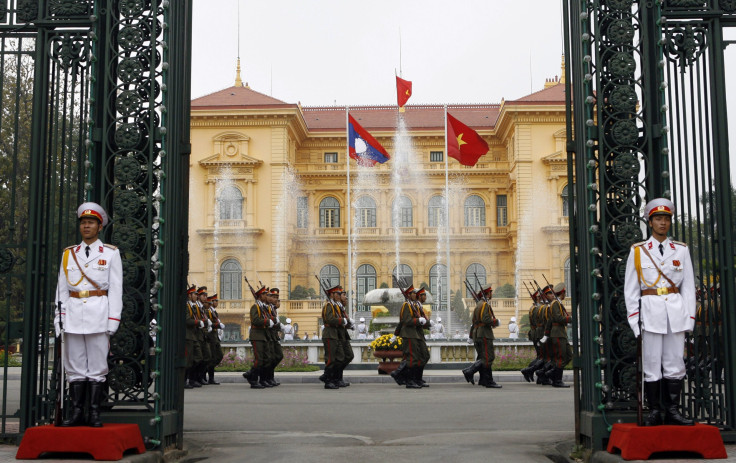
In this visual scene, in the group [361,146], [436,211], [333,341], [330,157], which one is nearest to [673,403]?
[333,341]

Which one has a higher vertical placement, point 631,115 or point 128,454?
point 631,115

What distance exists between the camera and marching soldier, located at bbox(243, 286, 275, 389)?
720 inches

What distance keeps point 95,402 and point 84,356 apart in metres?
0.37

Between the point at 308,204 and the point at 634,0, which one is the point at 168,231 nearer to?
the point at 634,0

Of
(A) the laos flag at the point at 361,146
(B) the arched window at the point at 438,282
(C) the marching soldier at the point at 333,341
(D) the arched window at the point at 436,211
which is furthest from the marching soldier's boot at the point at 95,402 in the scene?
(D) the arched window at the point at 436,211

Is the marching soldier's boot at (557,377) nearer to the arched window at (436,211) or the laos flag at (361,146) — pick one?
the laos flag at (361,146)

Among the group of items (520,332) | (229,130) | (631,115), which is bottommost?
(520,332)

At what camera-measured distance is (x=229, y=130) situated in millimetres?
57281

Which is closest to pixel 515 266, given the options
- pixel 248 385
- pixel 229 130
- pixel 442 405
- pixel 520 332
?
pixel 520 332

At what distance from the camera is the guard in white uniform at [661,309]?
22.6 ft

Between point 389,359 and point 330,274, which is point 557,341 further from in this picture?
point 330,274

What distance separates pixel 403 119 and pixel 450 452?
183 feet

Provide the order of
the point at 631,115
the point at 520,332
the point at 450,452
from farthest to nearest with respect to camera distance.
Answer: the point at 520,332
the point at 450,452
the point at 631,115

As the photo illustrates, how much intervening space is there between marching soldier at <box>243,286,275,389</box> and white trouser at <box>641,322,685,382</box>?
1224 centimetres
